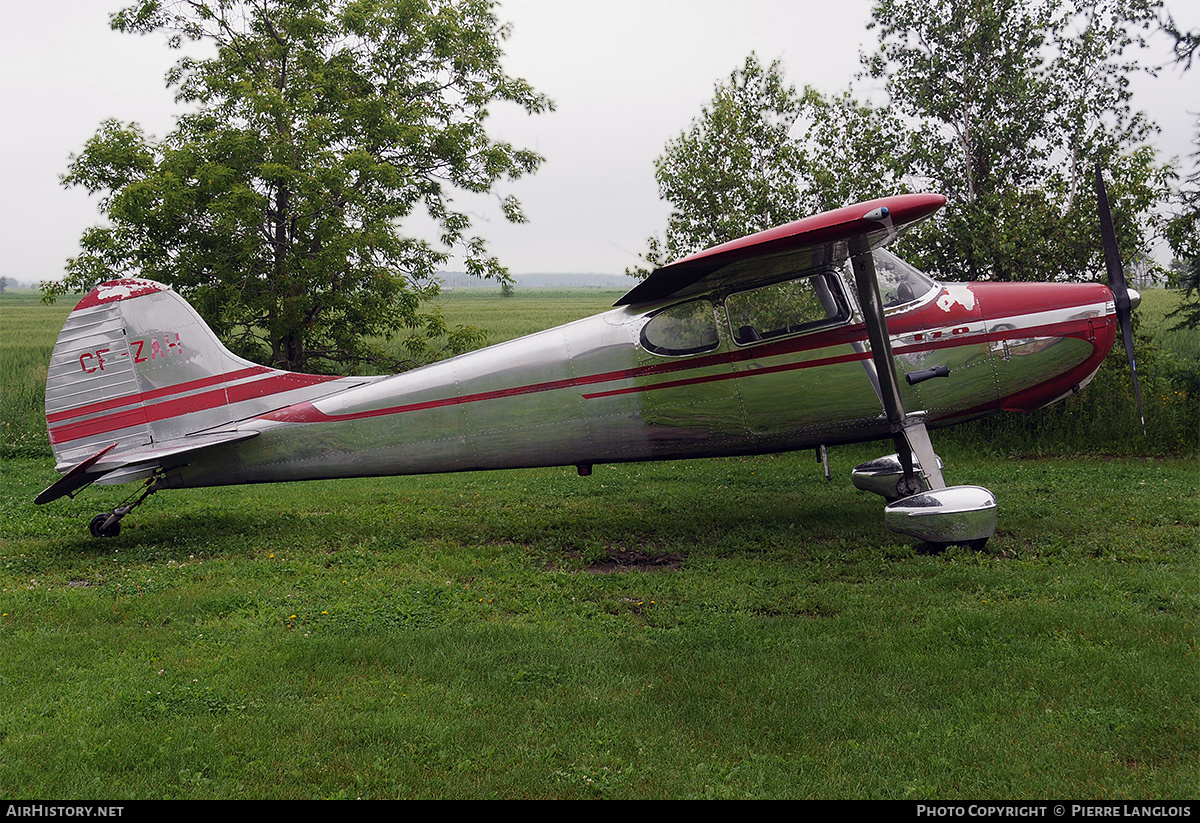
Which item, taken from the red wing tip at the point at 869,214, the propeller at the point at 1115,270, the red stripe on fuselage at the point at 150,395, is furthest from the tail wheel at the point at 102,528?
the propeller at the point at 1115,270

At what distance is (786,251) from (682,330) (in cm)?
145

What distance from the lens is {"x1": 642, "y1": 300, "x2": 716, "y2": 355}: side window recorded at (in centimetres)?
802

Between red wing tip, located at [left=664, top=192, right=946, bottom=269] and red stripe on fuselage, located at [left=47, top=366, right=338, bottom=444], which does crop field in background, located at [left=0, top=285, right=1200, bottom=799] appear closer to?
red stripe on fuselage, located at [left=47, top=366, right=338, bottom=444]

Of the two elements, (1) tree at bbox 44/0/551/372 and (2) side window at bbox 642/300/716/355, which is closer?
(2) side window at bbox 642/300/716/355

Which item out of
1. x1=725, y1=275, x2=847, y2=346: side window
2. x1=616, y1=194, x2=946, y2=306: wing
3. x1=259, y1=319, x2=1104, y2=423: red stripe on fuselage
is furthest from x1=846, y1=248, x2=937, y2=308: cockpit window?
x1=616, y1=194, x2=946, y2=306: wing

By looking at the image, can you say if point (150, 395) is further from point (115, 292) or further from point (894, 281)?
point (894, 281)

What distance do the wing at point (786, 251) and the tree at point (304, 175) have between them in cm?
857

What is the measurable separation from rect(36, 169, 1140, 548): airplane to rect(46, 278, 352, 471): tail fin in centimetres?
2

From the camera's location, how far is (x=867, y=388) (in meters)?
7.80

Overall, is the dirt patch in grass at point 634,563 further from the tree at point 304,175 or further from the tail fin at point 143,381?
the tree at point 304,175

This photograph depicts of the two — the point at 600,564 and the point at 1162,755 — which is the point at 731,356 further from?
the point at 1162,755

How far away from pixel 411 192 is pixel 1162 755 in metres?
15.0

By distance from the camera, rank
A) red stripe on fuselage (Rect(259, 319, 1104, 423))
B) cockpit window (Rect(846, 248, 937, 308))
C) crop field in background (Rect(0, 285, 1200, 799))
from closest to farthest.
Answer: crop field in background (Rect(0, 285, 1200, 799)) < red stripe on fuselage (Rect(259, 319, 1104, 423)) < cockpit window (Rect(846, 248, 937, 308))
